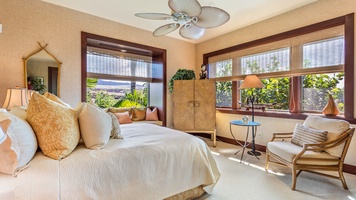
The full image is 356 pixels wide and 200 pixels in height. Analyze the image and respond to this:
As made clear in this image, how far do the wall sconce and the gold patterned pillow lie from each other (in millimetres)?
1357

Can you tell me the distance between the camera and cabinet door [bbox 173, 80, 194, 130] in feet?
14.1

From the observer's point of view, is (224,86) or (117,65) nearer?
(117,65)

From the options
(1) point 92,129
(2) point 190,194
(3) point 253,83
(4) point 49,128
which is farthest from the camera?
(3) point 253,83

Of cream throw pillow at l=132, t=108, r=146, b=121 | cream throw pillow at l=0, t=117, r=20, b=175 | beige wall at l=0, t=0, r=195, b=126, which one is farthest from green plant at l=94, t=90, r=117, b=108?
cream throw pillow at l=0, t=117, r=20, b=175

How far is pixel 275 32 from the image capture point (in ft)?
11.5

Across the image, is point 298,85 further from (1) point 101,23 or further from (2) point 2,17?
(2) point 2,17

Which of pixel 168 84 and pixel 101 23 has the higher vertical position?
pixel 101 23

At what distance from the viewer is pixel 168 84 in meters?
4.62

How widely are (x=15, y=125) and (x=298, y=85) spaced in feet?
13.1

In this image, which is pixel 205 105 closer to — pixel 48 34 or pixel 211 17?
pixel 211 17

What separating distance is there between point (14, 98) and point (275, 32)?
4.48 metres

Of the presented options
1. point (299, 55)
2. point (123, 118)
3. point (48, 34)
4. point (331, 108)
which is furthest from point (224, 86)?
point (48, 34)

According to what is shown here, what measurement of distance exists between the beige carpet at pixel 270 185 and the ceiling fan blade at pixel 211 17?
210cm

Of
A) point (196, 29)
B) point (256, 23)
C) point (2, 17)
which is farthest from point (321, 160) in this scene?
point (2, 17)
